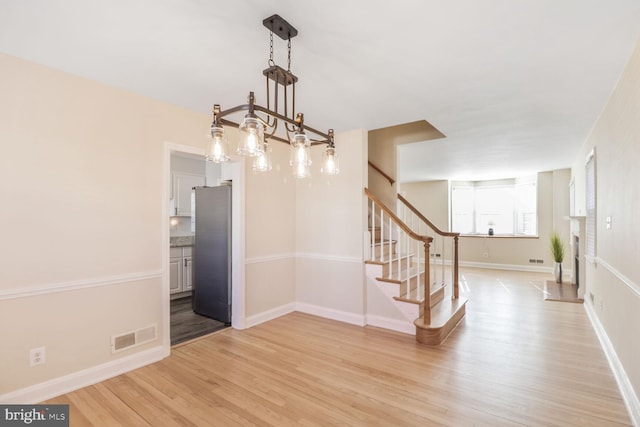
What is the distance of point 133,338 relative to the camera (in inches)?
111

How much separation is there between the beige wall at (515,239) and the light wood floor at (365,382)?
450cm

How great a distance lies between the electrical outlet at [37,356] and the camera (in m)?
2.28

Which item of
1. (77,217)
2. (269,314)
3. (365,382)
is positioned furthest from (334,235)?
(77,217)

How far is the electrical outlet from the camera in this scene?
7.48 feet

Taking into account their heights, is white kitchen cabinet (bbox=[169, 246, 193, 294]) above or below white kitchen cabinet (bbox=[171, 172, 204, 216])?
below

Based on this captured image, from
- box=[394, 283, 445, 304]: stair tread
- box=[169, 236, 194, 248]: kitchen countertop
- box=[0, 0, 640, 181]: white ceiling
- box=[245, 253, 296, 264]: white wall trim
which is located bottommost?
box=[394, 283, 445, 304]: stair tread

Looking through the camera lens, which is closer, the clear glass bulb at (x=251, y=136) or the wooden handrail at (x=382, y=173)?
the clear glass bulb at (x=251, y=136)

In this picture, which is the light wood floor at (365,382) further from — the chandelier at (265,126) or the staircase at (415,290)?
the chandelier at (265,126)

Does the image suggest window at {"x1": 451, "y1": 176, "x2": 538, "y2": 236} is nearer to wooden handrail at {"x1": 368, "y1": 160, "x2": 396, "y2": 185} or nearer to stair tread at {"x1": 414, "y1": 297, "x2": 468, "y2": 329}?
stair tread at {"x1": 414, "y1": 297, "x2": 468, "y2": 329}

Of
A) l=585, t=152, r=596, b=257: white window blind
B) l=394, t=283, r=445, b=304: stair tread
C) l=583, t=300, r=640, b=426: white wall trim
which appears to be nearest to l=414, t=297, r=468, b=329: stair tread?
l=394, t=283, r=445, b=304: stair tread

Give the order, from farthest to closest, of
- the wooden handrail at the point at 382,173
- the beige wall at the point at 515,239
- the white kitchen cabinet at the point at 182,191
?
1. the beige wall at the point at 515,239
2. the white kitchen cabinet at the point at 182,191
3. the wooden handrail at the point at 382,173

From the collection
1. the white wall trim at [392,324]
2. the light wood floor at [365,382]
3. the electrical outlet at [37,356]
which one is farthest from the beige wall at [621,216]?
the electrical outlet at [37,356]

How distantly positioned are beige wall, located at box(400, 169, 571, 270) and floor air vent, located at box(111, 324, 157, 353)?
26.2 feet

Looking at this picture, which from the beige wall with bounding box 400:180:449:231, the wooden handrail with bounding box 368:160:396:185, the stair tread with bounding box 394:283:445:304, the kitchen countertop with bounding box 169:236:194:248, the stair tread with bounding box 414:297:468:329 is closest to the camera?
the stair tread with bounding box 414:297:468:329
